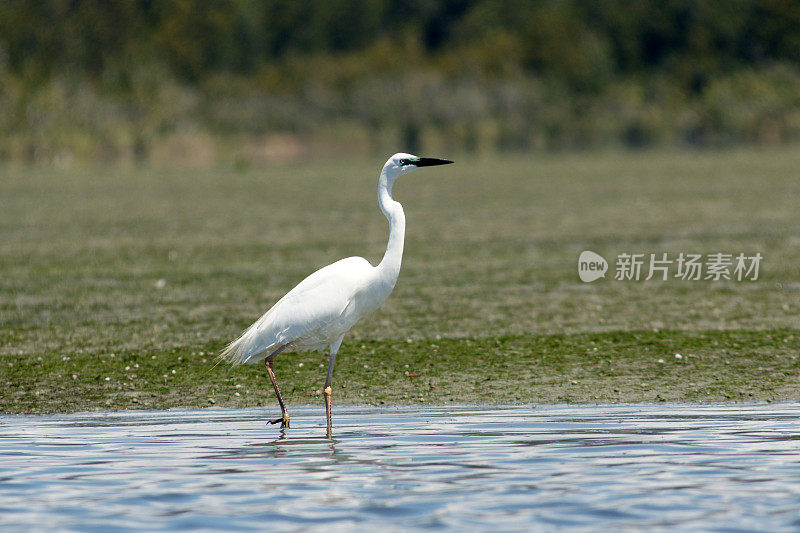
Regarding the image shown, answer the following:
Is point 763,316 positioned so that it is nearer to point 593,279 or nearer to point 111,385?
point 593,279

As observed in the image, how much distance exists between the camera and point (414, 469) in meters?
9.16

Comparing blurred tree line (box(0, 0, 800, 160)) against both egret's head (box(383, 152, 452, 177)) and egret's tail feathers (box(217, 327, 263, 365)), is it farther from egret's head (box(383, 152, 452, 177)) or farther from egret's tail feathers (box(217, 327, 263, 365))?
egret's head (box(383, 152, 452, 177))

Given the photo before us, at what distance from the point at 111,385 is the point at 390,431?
3.49 metres

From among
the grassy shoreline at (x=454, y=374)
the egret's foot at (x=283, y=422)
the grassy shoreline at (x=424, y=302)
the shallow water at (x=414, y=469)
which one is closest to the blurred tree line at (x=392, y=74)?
the grassy shoreline at (x=424, y=302)

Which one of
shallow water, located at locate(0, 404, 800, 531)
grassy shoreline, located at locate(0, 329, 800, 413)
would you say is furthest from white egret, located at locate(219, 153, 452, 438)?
grassy shoreline, located at locate(0, 329, 800, 413)

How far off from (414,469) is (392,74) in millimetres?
100742

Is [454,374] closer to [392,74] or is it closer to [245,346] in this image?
[245,346]

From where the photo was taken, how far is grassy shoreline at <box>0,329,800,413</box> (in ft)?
40.5

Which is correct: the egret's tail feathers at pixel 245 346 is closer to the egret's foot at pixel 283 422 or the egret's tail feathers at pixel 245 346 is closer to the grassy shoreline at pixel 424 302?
the grassy shoreline at pixel 424 302

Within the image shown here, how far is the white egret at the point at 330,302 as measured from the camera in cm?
1131

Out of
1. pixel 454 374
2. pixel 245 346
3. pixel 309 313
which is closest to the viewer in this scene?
pixel 309 313

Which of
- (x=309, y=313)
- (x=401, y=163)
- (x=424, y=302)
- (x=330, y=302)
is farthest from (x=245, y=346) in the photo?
(x=424, y=302)

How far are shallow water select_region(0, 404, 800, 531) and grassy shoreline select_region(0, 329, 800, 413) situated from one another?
602 mm

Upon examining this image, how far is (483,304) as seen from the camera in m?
17.5
